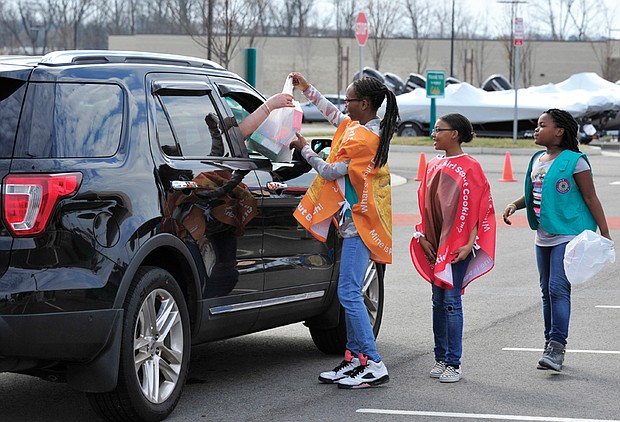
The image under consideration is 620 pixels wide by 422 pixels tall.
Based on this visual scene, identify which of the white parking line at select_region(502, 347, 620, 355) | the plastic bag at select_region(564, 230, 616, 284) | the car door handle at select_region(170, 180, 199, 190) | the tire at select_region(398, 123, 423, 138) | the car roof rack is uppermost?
the car roof rack

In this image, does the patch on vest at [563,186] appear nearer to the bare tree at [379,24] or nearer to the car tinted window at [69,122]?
the car tinted window at [69,122]

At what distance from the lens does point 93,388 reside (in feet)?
18.0

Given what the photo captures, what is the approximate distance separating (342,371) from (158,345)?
141 cm

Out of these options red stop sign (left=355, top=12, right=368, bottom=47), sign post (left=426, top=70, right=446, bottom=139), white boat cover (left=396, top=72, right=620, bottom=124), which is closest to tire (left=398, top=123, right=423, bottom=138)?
white boat cover (left=396, top=72, right=620, bottom=124)

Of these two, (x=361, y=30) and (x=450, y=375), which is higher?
(x=361, y=30)

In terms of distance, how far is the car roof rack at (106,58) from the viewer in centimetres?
577

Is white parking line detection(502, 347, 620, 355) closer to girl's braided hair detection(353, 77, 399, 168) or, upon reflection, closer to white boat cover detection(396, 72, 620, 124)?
girl's braided hair detection(353, 77, 399, 168)

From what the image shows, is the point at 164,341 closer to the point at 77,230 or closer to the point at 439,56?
the point at 77,230

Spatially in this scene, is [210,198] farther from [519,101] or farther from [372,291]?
[519,101]

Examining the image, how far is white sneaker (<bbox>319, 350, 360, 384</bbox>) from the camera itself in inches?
274

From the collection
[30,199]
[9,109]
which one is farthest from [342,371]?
[9,109]

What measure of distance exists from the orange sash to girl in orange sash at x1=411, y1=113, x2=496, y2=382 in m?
0.35

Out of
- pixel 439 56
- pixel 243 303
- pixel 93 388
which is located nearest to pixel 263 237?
pixel 243 303

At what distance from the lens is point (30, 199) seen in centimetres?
525
